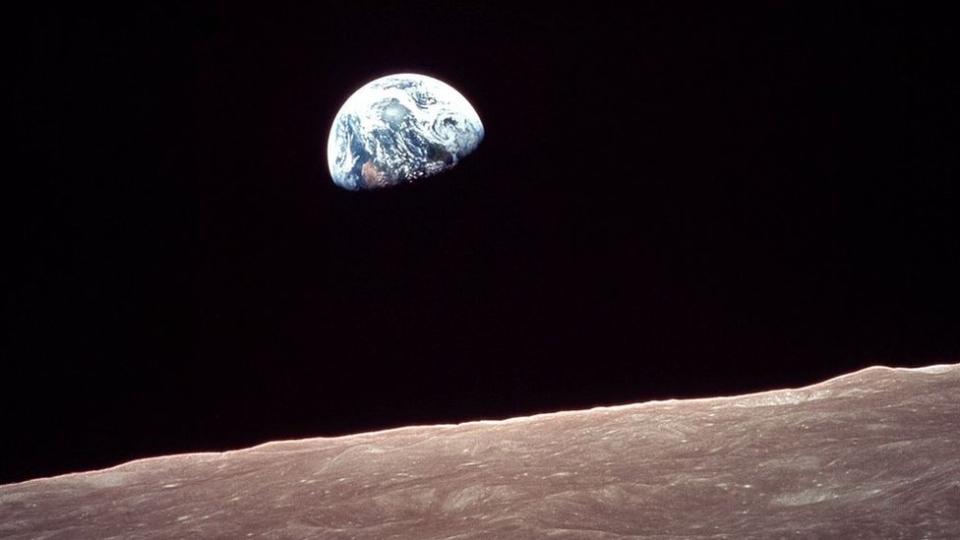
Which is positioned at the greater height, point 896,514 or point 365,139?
point 365,139

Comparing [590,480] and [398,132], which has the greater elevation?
[398,132]

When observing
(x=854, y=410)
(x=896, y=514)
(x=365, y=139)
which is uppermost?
(x=365, y=139)

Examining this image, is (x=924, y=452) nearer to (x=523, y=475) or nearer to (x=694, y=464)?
(x=694, y=464)

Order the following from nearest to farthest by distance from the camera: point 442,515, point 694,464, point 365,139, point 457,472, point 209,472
Answer: point 442,515, point 694,464, point 457,472, point 209,472, point 365,139

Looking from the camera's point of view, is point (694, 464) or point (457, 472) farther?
point (457, 472)

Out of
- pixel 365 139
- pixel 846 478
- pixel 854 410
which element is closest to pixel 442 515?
pixel 846 478
